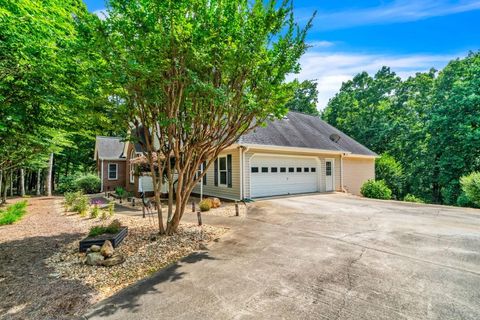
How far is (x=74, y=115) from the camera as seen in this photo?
18.6 feet

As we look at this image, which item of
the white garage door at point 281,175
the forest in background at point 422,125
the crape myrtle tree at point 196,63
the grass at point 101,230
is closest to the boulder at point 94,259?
the grass at point 101,230

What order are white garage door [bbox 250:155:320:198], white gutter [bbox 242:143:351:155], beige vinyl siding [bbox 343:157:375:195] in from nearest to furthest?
white gutter [bbox 242:143:351:155] → white garage door [bbox 250:155:320:198] → beige vinyl siding [bbox 343:157:375:195]

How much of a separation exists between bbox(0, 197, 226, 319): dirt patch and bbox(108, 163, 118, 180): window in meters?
14.5

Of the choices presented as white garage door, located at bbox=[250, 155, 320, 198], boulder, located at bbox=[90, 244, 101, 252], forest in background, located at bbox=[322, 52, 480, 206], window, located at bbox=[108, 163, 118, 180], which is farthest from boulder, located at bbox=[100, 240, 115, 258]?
window, located at bbox=[108, 163, 118, 180]

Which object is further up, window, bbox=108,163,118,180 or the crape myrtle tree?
the crape myrtle tree

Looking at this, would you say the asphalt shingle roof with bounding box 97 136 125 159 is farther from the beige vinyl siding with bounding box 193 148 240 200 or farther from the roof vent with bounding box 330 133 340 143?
the roof vent with bounding box 330 133 340 143

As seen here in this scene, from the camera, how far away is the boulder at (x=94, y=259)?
472 cm

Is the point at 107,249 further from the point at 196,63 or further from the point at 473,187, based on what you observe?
the point at 473,187

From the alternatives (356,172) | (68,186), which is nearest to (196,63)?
(356,172)

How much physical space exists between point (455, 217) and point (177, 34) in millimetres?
10585

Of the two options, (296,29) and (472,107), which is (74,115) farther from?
(472,107)

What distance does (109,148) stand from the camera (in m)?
23.2

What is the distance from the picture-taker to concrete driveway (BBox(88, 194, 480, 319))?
3.07 m

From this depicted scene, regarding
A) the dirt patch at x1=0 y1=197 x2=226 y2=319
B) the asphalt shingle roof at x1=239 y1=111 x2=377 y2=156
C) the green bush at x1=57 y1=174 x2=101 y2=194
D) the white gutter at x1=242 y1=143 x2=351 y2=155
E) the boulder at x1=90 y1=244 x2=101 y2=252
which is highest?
the asphalt shingle roof at x1=239 y1=111 x2=377 y2=156
